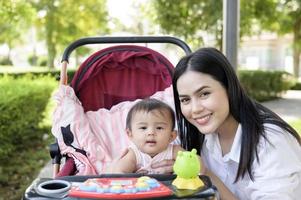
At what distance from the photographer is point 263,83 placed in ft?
45.2

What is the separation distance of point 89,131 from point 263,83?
11517 mm

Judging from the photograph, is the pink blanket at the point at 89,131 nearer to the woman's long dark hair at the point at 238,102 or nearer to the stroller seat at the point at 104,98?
the stroller seat at the point at 104,98

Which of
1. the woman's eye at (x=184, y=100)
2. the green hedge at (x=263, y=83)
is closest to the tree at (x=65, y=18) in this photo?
the green hedge at (x=263, y=83)

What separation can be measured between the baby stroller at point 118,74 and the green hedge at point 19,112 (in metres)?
2.17

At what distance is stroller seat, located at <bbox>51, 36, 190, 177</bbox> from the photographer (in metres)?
2.81

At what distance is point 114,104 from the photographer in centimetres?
327

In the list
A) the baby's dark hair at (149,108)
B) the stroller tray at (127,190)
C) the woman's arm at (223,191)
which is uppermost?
the baby's dark hair at (149,108)

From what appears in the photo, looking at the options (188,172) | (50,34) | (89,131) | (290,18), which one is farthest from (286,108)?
(50,34)

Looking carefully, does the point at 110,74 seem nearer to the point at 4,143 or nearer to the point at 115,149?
the point at 115,149

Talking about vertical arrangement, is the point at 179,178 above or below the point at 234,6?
below

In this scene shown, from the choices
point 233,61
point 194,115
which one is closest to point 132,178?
point 194,115

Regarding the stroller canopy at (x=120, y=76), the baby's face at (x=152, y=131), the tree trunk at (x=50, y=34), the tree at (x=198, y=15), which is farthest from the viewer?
the tree trunk at (x=50, y=34)

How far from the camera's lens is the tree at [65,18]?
1734 cm

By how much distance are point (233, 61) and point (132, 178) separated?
2870mm
